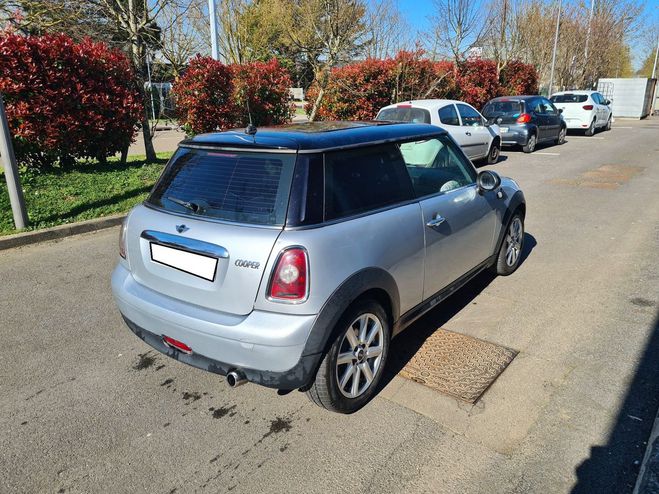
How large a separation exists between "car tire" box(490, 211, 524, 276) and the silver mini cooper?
1459 mm

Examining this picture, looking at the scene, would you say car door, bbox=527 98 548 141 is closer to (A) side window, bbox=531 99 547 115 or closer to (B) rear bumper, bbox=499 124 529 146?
(A) side window, bbox=531 99 547 115

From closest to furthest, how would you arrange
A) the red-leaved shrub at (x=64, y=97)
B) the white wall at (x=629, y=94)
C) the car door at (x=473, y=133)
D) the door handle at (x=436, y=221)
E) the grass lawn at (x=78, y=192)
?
the door handle at (x=436, y=221), the grass lawn at (x=78, y=192), the red-leaved shrub at (x=64, y=97), the car door at (x=473, y=133), the white wall at (x=629, y=94)

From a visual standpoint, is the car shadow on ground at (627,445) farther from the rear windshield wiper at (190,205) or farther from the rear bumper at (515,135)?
the rear bumper at (515,135)

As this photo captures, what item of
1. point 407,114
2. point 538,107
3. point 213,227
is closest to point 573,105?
point 538,107

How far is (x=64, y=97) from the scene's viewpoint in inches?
328

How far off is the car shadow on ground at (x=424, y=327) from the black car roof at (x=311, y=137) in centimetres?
153

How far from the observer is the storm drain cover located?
313 centimetres

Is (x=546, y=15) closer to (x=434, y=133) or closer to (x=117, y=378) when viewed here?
(x=434, y=133)

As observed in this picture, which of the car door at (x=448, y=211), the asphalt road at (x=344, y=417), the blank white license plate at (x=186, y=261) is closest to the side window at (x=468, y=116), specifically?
A: the asphalt road at (x=344, y=417)

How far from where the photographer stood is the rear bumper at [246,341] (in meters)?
2.45

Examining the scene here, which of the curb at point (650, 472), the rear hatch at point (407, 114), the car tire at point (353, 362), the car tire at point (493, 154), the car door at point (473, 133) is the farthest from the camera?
the car tire at point (493, 154)

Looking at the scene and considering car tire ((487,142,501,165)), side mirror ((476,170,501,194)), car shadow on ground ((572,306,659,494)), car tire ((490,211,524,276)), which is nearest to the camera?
car shadow on ground ((572,306,659,494))

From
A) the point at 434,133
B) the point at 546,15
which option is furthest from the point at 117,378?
the point at 546,15

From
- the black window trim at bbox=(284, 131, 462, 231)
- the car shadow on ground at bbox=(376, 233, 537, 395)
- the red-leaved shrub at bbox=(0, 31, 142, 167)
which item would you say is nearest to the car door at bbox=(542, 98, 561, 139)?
the red-leaved shrub at bbox=(0, 31, 142, 167)
